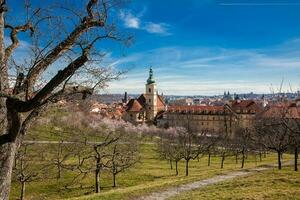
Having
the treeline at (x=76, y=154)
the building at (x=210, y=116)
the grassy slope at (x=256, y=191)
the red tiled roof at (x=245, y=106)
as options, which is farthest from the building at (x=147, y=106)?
the grassy slope at (x=256, y=191)

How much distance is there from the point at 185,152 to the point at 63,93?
41.4 meters

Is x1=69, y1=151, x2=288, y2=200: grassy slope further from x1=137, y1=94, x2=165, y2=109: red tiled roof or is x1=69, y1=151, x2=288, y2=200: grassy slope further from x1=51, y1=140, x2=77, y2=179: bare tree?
x1=137, y1=94, x2=165, y2=109: red tiled roof

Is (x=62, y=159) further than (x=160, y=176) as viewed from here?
No

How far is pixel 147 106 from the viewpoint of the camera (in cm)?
13688

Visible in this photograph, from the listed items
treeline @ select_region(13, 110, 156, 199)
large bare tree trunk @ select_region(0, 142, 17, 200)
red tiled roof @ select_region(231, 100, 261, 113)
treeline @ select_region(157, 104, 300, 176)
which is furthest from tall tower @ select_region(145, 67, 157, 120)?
large bare tree trunk @ select_region(0, 142, 17, 200)

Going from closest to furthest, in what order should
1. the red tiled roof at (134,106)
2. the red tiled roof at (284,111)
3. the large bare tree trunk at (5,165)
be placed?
1. the large bare tree trunk at (5,165)
2. the red tiled roof at (284,111)
3. the red tiled roof at (134,106)

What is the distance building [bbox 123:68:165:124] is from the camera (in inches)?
5069

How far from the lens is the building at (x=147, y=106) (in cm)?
12875

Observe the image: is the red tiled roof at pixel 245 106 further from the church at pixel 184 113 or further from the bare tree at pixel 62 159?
the bare tree at pixel 62 159

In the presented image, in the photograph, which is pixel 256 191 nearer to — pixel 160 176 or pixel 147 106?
pixel 160 176

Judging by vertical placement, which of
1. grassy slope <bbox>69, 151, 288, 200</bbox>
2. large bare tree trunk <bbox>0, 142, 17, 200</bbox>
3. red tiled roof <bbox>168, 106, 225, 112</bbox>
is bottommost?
grassy slope <bbox>69, 151, 288, 200</bbox>

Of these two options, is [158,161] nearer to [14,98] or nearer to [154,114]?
[14,98]

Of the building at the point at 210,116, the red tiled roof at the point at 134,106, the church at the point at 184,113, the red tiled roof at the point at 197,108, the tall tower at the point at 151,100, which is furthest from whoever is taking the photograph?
the tall tower at the point at 151,100

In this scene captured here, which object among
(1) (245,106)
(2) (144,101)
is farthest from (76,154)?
(2) (144,101)
